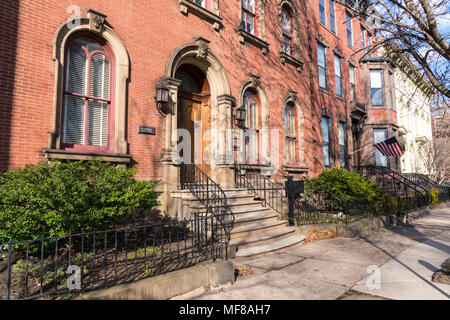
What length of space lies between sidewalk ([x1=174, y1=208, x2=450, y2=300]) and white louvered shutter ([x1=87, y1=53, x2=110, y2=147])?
4.15m

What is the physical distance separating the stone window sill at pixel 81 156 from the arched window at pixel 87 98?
293mm

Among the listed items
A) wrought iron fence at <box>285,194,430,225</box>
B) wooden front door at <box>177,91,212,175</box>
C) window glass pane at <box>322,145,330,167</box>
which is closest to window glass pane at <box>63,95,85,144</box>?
wooden front door at <box>177,91,212,175</box>

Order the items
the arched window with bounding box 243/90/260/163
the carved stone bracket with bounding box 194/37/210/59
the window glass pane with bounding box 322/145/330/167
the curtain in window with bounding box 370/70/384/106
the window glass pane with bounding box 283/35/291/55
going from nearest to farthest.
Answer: the carved stone bracket with bounding box 194/37/210/59
the arched window with bounding box 243/90/260/163
the window glass pane with bounding box 283/35/291/55
the window glass pane with bounding box 322/145/330/167
the curtain in window with bounding box 370/70/384/106

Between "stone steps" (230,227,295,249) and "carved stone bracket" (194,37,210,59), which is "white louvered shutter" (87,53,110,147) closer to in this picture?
"carved stone bracket" (194,37,210,59)

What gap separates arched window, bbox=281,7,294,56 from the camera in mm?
12500

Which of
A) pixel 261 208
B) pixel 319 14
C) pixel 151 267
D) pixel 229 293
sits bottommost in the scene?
pixel 229 293

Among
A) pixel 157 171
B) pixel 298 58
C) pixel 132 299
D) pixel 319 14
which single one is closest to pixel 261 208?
pixel 157 171

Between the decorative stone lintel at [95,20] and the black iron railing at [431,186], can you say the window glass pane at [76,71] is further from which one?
the black iron railing at [431,186]

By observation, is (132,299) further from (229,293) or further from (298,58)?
(298,58)

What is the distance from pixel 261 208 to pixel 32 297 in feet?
18.5

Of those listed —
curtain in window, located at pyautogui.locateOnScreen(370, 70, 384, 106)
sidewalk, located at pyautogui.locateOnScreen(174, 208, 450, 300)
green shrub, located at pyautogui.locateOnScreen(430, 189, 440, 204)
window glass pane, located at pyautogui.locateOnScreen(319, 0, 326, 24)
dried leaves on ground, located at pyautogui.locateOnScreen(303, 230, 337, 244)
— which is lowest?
sidewalk, located at pyautogui.locateOnScreen(174, 208, 450, 300)

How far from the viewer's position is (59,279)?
3.51 m

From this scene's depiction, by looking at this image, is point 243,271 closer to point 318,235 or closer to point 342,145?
point 318,235

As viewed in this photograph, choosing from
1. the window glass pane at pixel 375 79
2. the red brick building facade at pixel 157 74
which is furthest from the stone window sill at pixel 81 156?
the window glass pane at pixel 375 79
